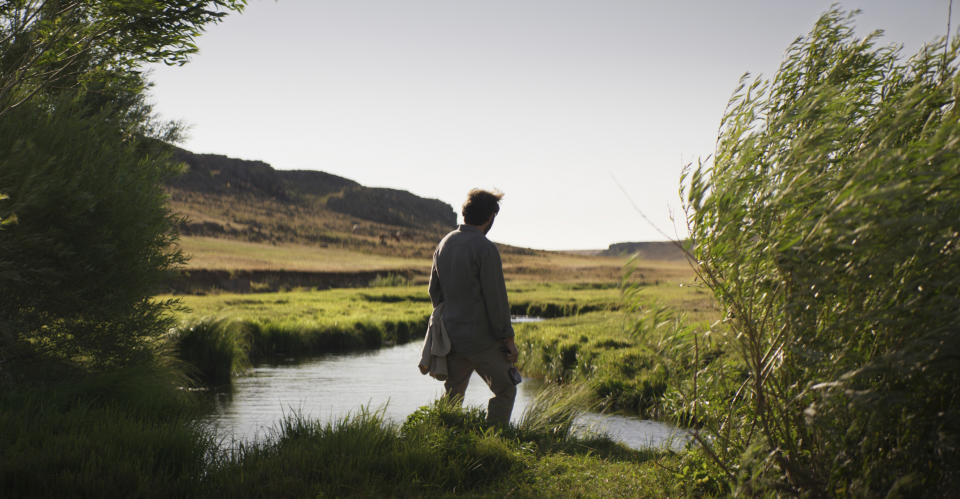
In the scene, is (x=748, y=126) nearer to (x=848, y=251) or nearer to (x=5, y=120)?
(x=848, y=251)

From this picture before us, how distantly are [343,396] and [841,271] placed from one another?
1111cm

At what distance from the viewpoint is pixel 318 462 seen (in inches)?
231

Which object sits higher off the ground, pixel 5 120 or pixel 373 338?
pixel 5 120

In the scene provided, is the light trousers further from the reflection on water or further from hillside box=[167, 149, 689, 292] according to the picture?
hillside box=[167, 149, 689, 292]

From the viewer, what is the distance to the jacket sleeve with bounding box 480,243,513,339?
6.13m

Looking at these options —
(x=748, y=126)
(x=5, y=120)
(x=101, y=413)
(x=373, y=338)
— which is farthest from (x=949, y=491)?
(x=373, y=338)

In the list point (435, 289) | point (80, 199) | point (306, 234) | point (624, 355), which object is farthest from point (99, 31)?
point (306, 234)

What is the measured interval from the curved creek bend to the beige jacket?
2665 mm

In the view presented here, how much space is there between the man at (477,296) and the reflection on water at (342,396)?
3.03 metres

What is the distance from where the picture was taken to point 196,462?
611 centimetres

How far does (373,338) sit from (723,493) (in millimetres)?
19174

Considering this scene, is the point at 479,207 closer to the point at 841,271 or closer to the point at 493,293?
the point at 493,293

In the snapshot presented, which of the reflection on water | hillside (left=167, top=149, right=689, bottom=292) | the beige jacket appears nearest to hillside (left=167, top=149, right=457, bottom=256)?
hillside (left=167, top=149, right=689, bottom=292)

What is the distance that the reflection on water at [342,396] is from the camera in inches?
→ 421
